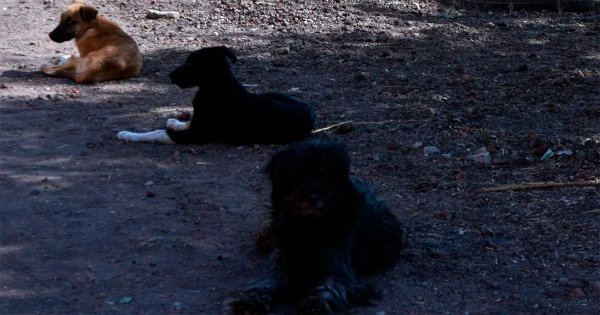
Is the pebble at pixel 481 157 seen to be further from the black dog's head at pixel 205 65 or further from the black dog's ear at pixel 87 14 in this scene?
the black dog's ear at pixel 87 14

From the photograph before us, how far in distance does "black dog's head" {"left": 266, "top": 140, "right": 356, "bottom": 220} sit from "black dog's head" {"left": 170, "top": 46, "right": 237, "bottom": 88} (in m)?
3.19

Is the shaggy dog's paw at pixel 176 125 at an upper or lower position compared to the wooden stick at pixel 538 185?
lower

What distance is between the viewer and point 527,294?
16.9ft

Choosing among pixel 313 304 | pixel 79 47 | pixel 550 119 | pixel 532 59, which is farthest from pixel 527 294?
pixel 79 47

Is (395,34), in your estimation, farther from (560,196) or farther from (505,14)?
(560,196)

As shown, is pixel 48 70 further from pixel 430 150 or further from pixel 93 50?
pixel 430 150

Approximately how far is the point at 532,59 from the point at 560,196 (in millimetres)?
4170

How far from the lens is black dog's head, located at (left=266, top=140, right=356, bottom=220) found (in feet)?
15.3

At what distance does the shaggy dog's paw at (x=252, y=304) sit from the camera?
4.75m

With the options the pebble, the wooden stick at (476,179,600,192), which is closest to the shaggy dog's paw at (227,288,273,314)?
the wooden stick at (476,179,600,192)

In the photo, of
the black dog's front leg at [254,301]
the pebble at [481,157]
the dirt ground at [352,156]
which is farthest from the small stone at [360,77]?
the black dog's front leg at [254,301]

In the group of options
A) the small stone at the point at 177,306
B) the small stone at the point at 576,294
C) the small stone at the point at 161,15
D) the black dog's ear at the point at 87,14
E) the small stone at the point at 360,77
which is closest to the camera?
the small stone at the point at 177,306

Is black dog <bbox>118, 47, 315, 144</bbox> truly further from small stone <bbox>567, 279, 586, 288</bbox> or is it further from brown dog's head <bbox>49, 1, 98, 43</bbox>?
small stone <bbox>567, 279, 586, 288</bbox>

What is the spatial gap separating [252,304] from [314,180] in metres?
0.68
